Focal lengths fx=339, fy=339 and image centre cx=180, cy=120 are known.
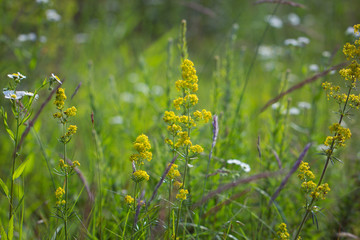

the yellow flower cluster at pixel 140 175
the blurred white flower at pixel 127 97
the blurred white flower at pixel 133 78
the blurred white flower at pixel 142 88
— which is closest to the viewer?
the yellow flower cluster at pixel 140 175

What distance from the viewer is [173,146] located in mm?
1313

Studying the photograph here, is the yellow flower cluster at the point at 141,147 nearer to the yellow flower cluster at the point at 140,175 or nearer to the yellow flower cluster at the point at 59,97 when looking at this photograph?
the yellow flower cluster at the point at 140,175

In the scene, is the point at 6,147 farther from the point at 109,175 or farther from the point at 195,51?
the point at 195,51

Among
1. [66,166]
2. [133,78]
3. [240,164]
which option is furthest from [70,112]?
[133,78]

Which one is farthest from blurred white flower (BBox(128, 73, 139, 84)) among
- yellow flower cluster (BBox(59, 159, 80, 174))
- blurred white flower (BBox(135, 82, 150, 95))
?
yellow flower cluster (BBox(59, 159, 80, 174))

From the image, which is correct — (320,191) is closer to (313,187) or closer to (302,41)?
(313,187)

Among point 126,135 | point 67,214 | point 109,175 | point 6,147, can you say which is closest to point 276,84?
point 126,135

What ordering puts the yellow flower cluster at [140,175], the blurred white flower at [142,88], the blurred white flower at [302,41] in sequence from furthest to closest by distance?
the blurred white flower at [142,88] → the blurred white flower at [302,41] → the yellow flower cluster at [140,175]

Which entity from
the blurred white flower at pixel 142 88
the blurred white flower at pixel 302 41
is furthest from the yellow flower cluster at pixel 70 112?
the blurred white flower at pixel 142 88

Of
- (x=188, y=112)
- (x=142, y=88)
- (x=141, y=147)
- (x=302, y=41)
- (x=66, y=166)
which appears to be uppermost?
(x=302, y=41)

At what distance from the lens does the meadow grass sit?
1.34m

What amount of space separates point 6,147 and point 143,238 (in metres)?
2.12

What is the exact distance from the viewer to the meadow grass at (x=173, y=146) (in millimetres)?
1345

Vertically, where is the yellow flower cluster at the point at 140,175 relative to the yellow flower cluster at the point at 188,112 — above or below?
below
